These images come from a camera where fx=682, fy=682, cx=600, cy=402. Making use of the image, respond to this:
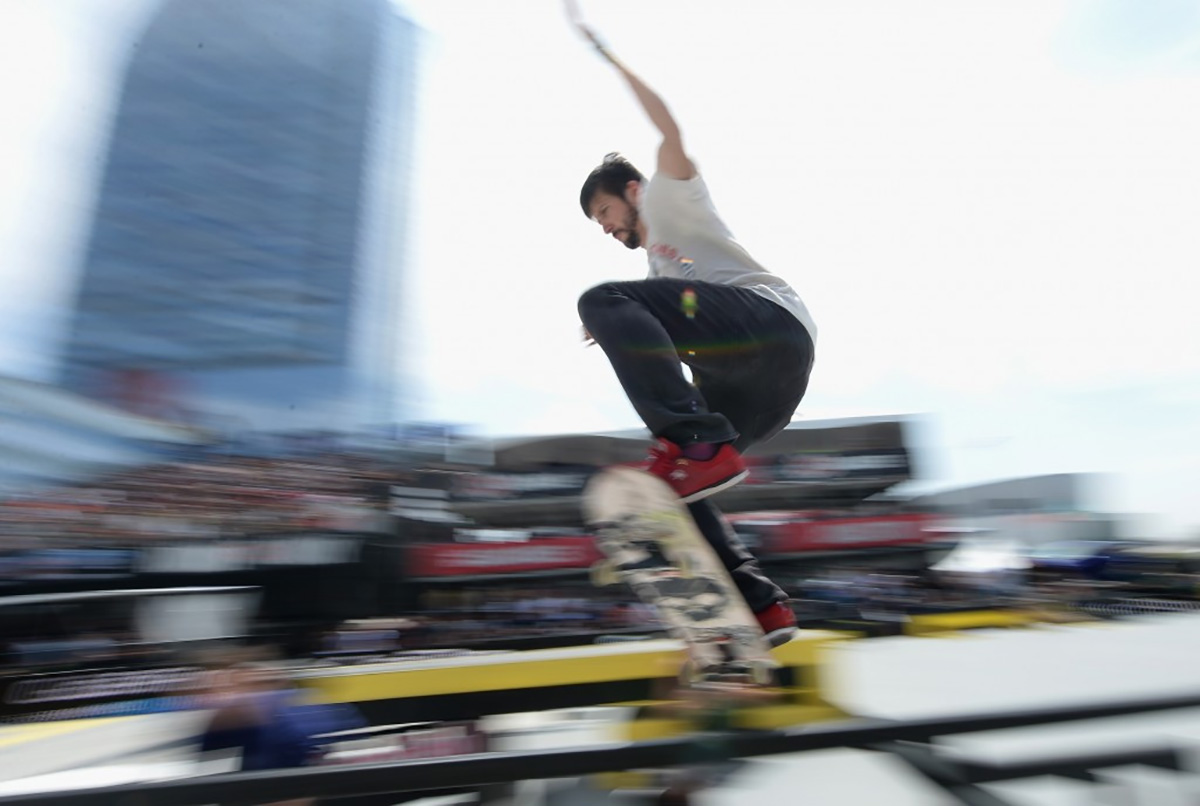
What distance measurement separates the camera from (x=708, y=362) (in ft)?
4.45

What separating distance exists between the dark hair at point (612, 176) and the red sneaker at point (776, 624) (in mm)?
929

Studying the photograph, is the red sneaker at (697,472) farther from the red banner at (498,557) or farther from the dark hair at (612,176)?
the red banner at (498,557)

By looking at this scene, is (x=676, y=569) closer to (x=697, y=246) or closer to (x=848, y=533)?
(x=697, y=246)

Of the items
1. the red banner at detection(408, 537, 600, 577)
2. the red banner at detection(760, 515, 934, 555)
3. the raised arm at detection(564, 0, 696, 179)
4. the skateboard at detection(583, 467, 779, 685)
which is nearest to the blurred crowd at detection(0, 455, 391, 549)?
the red banner at detection(408, 537, 600, 577)

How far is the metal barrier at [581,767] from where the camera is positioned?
0.77m

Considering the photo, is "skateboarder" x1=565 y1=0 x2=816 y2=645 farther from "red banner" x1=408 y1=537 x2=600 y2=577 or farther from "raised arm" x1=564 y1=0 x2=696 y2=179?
"red banner" x1=408 y1=537 x2=600 y2=577

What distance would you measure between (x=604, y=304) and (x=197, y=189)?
4088 centimetres

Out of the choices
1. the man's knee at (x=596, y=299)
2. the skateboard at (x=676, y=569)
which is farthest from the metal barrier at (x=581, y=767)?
the man's knee at (x=596, y=299)

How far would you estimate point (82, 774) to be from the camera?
290cm

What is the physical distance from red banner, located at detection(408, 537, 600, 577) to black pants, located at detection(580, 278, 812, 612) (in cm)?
1508

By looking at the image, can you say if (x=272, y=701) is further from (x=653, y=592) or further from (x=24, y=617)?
(x=24, y=617)

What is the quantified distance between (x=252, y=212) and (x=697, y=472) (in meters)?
40.1

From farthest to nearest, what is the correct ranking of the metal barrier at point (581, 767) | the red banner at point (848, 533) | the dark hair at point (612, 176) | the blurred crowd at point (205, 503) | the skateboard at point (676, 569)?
the red banner at point (848, 533) → the blurred crowd at point (205, 503) → the dark hair at point (612, 176) → the skateboard at point (676, 569) → the metal barrier at point (581, 767)

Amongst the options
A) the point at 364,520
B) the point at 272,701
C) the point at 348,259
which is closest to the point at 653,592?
the point at 272,701
